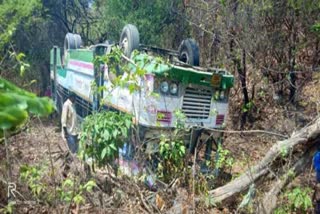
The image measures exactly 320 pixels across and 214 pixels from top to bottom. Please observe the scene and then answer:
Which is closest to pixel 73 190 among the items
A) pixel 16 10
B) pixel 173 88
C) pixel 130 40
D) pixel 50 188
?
pixel 50 188

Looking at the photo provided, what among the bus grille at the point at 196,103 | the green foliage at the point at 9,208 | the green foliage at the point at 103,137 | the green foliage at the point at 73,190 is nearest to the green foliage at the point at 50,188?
the green foliage at the point at 73,190

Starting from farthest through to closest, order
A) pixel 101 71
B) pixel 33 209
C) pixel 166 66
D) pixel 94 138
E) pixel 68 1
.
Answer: pixel 68 1 < pixel 101 71 < pixel 166 66 < pixel 94 138 < pixel 33 209

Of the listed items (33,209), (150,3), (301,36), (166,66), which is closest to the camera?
(33,209)

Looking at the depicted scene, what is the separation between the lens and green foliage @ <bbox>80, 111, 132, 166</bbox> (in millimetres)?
4863

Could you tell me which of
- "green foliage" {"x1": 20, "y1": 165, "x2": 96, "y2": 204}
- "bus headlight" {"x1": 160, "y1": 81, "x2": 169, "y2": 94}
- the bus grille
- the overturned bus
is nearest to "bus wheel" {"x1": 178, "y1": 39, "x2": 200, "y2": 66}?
the overturned bus

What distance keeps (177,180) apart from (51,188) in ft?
4.03

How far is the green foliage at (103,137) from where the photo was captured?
486 cm

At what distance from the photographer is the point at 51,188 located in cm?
414

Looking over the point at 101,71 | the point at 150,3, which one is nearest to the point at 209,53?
the point at 150,3

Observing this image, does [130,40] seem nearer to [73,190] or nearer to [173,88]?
[173,88]

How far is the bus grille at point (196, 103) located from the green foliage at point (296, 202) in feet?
6.37

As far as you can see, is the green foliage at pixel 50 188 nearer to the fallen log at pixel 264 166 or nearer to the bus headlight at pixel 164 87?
the fallen log at pixel 264 166

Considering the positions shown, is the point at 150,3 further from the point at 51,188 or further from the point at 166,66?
the point at 51,188

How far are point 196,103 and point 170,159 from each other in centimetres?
135
